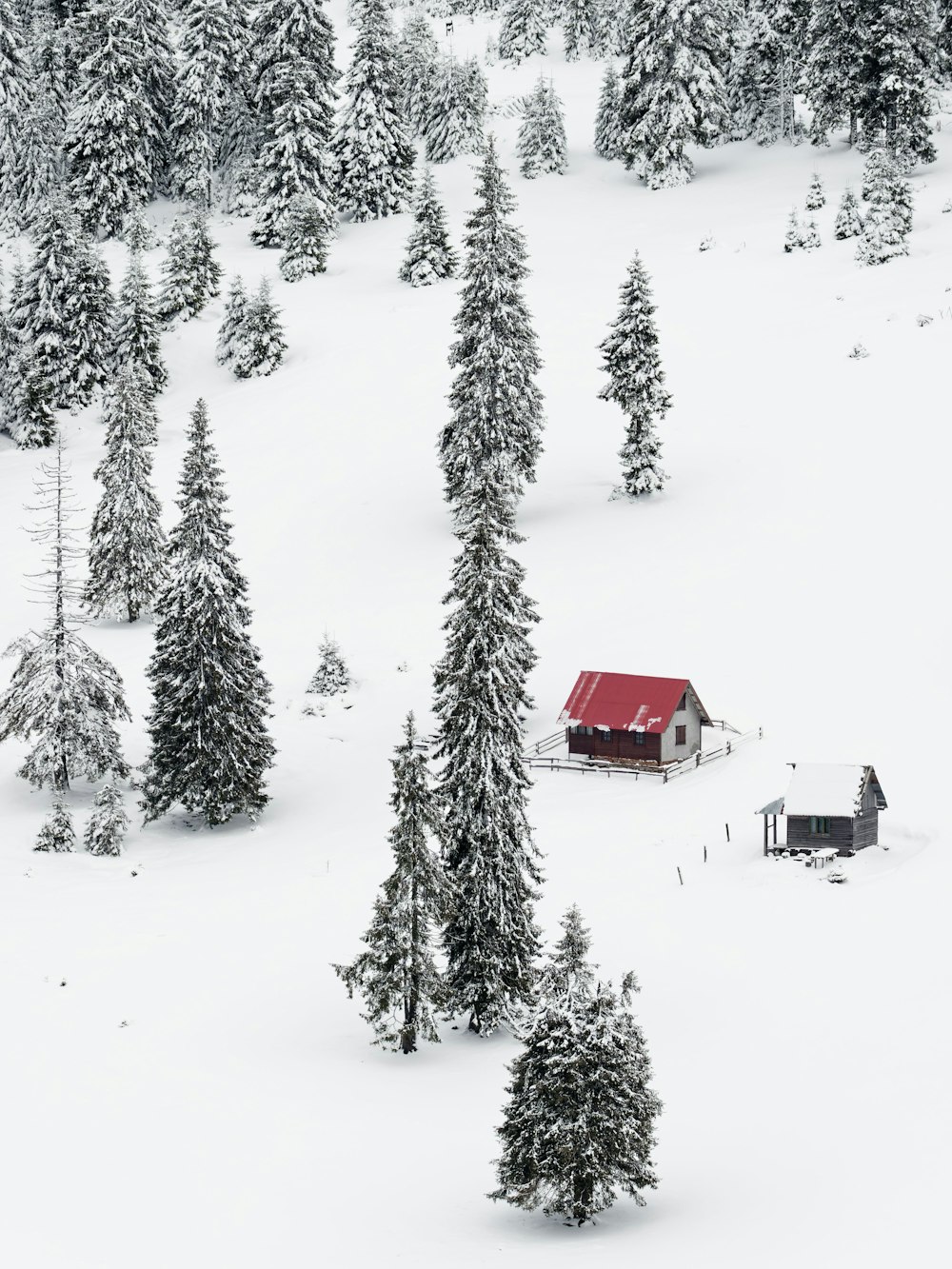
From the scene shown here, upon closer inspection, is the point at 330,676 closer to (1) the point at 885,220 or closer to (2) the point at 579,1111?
(2) the point at 579,1111

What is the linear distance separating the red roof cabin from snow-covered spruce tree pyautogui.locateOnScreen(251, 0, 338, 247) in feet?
172

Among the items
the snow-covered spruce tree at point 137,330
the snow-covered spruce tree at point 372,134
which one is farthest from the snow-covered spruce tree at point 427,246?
the snow-covered spruce tree at point 137,330

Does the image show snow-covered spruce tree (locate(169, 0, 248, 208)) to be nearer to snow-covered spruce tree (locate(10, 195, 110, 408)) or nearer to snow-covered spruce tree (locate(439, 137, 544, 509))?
snow-covered spruce tree (locate(10, 195, 110, 408))

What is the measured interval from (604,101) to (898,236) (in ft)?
99.1

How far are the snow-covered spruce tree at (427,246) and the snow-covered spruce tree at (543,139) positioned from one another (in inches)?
529

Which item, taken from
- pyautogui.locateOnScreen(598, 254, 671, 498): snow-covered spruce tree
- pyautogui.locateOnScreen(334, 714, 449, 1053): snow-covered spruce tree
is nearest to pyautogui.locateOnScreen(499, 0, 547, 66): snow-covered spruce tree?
pyautogui.locateOnScreen(598, 254, 671, 498): snow-covered spruce tree

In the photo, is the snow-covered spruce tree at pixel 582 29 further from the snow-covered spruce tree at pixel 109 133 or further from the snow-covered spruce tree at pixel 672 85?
the snow-covered spruce tree at pixel 109 133

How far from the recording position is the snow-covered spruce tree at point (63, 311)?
87.6 metres

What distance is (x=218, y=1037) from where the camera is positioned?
122 ft

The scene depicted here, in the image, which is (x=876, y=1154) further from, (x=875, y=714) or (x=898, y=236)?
(x=898, y=236)

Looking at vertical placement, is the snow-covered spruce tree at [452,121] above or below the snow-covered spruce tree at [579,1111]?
above

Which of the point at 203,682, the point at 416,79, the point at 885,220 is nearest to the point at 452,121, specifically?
the point at 416,79

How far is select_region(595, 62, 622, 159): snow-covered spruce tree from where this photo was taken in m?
107

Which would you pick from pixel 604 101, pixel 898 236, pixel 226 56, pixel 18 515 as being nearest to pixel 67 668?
pixel 18 515
